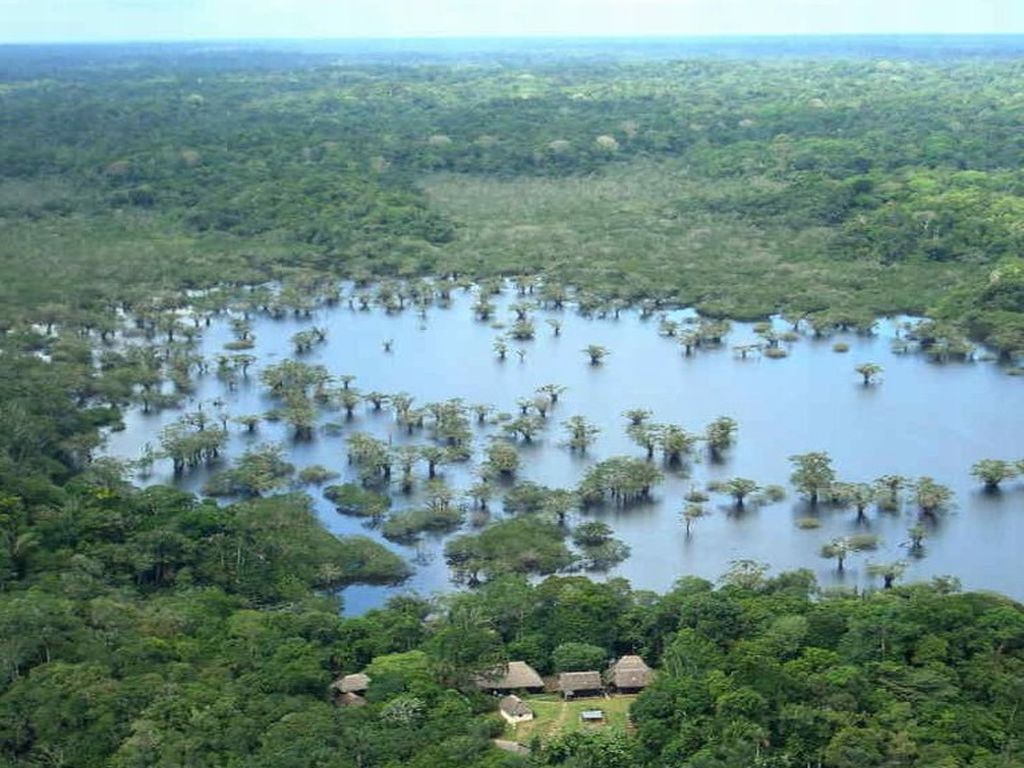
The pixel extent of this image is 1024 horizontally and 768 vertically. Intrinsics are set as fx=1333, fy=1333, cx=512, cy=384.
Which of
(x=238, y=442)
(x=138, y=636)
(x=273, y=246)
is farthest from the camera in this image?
(x=273, y=246)

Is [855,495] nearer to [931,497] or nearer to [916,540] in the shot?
[931,497]

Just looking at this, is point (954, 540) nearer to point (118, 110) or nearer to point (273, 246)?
point (273, 246)

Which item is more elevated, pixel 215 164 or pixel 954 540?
pixel 215 164

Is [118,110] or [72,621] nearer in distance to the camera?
[72,621]

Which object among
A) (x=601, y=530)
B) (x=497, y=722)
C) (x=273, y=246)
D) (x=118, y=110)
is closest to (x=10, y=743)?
(x=497, y=722)

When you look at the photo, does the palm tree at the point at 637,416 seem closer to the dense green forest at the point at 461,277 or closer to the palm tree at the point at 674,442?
the palm tree at the point at 674,442

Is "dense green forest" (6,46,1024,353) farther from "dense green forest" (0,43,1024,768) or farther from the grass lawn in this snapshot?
the grass lawn

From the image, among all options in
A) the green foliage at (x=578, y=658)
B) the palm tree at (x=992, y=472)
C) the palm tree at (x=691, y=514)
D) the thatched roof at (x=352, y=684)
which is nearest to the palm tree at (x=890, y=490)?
the palm tree at (x=992, y=472)
